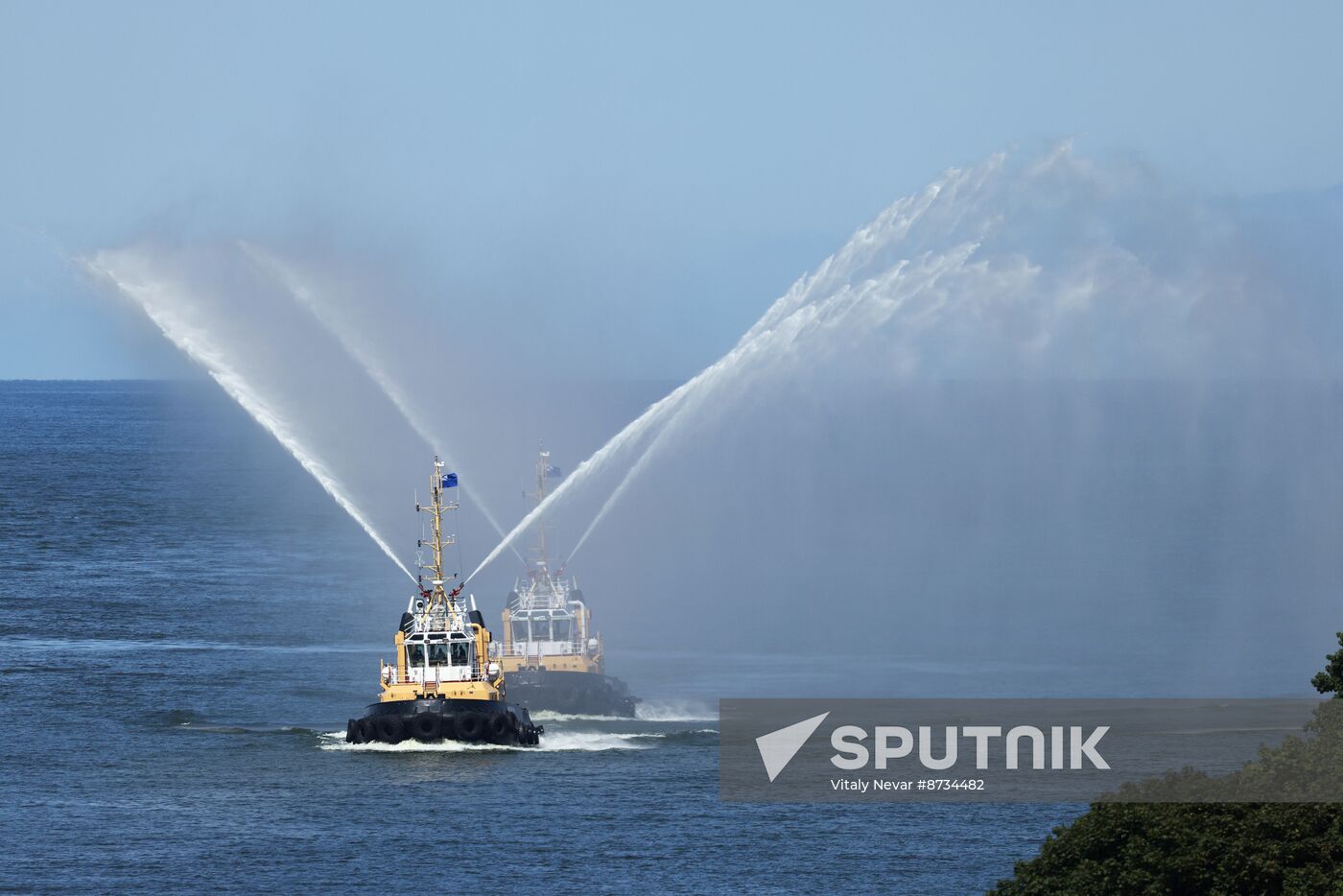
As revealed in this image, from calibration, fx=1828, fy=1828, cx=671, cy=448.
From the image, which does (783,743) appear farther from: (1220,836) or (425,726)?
(1220,836)

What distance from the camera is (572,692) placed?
73312 mm

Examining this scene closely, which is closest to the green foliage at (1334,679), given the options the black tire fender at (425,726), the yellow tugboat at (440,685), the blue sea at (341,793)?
the blue sea at (341,793)

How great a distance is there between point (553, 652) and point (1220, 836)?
49654 millimetres

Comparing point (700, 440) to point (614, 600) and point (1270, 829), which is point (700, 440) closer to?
point (614, 600)

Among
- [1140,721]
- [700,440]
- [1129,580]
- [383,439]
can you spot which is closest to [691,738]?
[1140,721]

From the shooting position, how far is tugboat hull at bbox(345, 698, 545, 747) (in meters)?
62.9

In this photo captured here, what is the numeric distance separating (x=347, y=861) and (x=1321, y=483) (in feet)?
257

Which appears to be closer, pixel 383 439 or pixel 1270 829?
pixel 1270 829

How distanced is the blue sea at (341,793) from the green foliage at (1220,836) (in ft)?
53.0

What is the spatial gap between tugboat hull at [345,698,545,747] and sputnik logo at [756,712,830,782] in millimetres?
9160

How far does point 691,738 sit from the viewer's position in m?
66.7

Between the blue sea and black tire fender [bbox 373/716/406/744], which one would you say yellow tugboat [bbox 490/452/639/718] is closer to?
the blue sea

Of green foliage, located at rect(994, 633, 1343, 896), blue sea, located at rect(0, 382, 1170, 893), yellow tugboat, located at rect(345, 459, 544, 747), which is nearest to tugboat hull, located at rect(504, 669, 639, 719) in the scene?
blue sea, located at rect(0, 382, 1170, 893)
